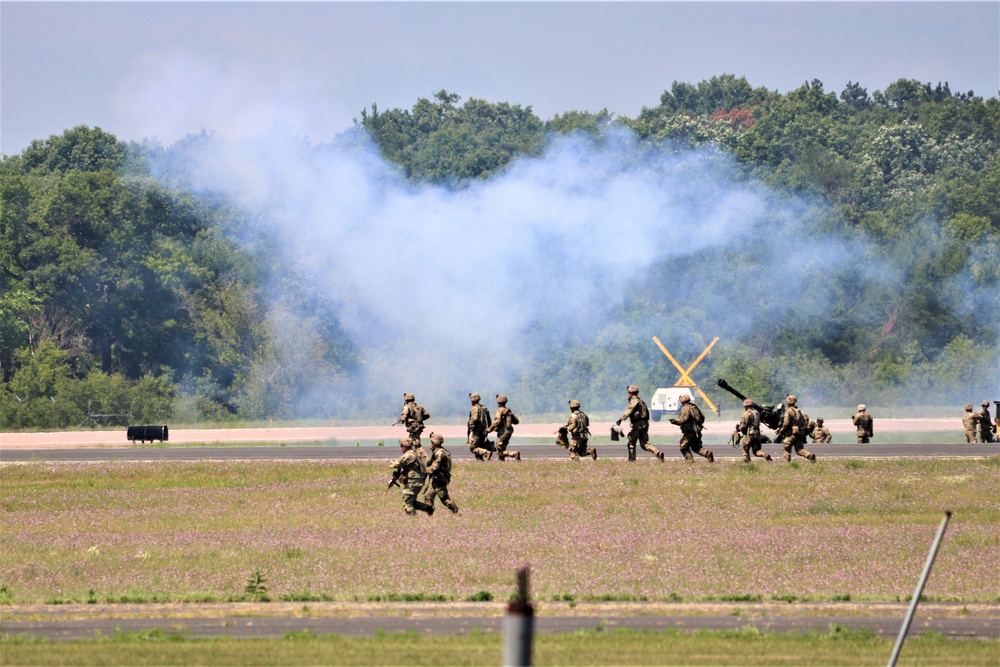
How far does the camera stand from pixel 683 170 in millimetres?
75875

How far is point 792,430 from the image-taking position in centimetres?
3700

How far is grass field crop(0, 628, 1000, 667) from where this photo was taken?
53.2 ft

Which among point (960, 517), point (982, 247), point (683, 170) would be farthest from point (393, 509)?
point (982, 247)

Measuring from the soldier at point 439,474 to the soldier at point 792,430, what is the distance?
11842 mm

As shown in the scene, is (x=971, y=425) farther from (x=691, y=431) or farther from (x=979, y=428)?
(x=691, y=431)

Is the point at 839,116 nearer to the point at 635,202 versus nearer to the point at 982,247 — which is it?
the point at 982,247

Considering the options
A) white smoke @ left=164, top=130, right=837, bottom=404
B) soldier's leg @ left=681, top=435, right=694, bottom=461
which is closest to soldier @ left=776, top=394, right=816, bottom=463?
soldier's leg @ left=681, top=435, right=694, bottom=461

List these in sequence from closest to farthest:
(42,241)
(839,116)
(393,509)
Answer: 1. (393,509)
2. (42,241)
3. (839,116)

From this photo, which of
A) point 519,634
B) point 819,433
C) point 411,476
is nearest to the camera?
point 519,634

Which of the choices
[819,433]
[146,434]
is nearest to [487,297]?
[146,434]

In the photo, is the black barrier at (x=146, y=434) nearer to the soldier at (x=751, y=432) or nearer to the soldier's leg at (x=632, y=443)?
the soldier's leg at (x=632, y=443)

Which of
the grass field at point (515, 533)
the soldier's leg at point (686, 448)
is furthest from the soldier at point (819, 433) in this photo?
the soldier's leg at point (686, 448)

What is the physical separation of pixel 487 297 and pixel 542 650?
189ft

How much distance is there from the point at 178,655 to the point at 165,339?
7090cm
